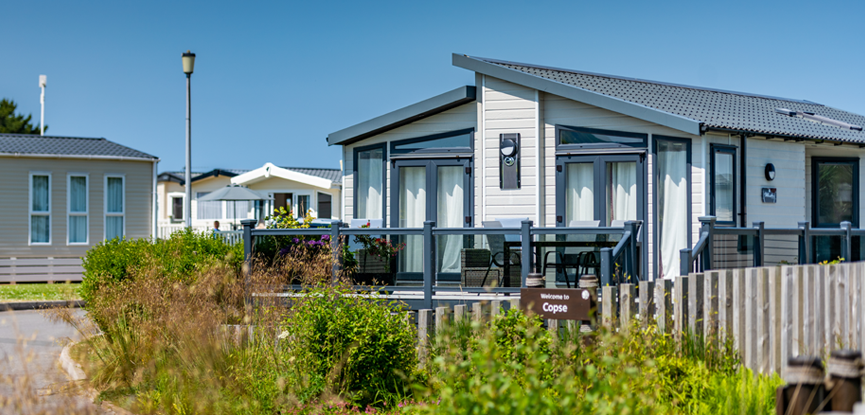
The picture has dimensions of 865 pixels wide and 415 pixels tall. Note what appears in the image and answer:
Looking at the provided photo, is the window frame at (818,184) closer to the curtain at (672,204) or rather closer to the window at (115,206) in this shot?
the curtain at (672,204)

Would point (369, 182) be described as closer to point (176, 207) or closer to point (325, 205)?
point (325, 205)

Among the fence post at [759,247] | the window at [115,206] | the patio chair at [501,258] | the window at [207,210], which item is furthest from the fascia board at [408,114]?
the window at [207,210]

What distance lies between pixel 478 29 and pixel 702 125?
10.0m

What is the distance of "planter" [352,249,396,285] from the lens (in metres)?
9.48

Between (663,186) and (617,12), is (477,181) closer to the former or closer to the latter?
(663,186)

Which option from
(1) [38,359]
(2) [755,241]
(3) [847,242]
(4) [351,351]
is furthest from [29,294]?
(3) [847,242]

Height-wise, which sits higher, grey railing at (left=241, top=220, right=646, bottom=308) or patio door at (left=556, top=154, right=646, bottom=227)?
patio door at (left=556, top=154, right=646, bottom=227)

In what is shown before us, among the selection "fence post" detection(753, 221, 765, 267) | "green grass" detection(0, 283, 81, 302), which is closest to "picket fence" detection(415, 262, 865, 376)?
"fence post" detection(753, 221, 765, 267)

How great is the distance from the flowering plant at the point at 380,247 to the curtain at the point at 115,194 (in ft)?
47.5

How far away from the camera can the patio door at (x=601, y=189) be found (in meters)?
10.8

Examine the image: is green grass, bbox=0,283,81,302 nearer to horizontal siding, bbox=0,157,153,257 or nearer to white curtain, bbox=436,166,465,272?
horizontal siding, bbox=0,157,153,257

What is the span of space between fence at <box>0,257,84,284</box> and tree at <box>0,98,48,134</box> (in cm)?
2715

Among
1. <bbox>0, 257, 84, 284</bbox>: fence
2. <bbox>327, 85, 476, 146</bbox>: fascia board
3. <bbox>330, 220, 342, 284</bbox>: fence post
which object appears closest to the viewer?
<bbox>330, 220, 342, 284</bbox>: fence post

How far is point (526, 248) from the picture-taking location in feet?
27.0
